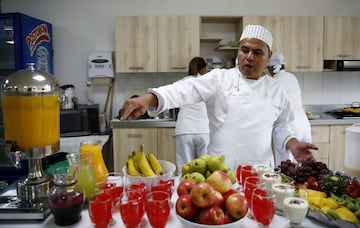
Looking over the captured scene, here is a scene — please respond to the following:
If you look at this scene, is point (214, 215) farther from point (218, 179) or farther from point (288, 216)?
point (288, 216)

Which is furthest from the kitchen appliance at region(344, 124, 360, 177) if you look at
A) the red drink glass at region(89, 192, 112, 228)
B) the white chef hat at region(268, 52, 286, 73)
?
the white chef hat at region(268, 52, 286, 73)

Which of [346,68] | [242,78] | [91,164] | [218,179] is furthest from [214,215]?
[346,68]

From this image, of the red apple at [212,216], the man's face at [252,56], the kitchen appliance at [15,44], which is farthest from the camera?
the kitchen appliance at [15,44]

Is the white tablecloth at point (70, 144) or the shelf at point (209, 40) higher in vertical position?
the shelf at point (209, 40)

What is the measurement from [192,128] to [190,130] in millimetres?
30

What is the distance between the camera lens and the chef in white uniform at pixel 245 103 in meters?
1.71

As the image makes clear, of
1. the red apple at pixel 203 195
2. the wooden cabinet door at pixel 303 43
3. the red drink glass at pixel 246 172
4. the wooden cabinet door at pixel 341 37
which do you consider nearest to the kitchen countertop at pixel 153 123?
the wooden cabinet door at pixel 303 43

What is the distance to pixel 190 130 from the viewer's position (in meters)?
3.03

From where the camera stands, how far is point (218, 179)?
3.23 feet

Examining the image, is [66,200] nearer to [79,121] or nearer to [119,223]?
[119,223]

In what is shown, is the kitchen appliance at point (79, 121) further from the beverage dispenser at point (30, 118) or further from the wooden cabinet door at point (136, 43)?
the beverage dispenser at point (30, 118)

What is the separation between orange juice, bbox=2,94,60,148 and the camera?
45.4 inches

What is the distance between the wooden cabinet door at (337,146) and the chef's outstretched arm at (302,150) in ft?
6.74

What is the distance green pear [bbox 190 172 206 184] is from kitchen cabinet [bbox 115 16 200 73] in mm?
2506
